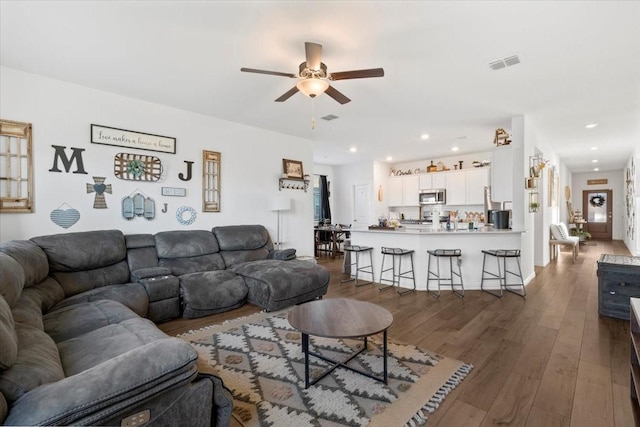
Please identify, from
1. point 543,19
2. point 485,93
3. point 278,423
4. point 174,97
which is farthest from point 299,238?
point 543,19

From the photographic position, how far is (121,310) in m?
2.38

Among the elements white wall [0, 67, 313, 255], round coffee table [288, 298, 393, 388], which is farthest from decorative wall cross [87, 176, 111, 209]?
round coffee table [288, 298, 393, 388]

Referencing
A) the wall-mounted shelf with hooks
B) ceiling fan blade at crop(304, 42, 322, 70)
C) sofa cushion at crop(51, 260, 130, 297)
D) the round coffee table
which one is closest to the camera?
the round coffee table

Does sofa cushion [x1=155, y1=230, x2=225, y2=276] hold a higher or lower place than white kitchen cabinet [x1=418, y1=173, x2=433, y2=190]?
lower

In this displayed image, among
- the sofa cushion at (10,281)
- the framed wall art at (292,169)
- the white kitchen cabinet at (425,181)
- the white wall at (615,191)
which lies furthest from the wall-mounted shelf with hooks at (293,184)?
the white wall at (615,191)

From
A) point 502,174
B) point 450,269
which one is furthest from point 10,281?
point 502,174

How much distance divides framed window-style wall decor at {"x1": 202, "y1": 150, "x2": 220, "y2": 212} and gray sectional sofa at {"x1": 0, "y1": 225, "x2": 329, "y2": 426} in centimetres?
50

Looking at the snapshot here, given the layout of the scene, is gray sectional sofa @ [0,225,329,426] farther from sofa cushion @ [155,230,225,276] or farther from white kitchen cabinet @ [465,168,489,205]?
white kitchen cabinet @ [465,168,489,205]

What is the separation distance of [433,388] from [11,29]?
433 cm

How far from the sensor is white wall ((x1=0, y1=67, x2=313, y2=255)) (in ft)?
10.7

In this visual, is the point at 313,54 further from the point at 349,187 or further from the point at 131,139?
the point at 349,187

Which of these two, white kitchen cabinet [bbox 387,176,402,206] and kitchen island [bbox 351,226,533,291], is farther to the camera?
white kitchen cabinet [bbox 387,176,402,206]

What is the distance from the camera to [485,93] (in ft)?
12.2

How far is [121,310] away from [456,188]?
7205 millimetres
